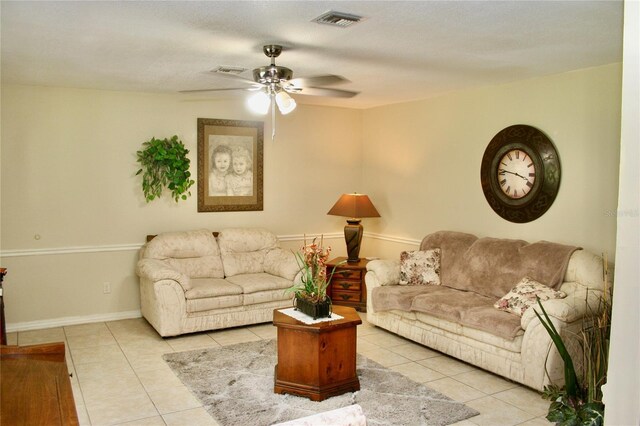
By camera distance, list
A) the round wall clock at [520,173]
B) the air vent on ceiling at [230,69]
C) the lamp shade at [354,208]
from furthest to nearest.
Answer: the lamp shade at [354,208], the round wall clock at [520,173], the air vent on ceiling at [230,69]

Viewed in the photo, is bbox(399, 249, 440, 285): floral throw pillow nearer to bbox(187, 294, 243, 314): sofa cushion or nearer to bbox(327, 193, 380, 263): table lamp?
bbox(327, 193, 380, 263): table lamp

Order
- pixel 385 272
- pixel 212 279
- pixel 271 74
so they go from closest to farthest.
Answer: pixel 271 74 → pixel 385 272 → pixel 212 279

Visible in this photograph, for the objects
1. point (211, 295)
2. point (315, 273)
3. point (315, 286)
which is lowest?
point (211, 295)

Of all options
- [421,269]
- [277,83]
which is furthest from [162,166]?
[421,269]

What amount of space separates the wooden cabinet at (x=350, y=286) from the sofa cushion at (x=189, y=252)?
1.33 metres

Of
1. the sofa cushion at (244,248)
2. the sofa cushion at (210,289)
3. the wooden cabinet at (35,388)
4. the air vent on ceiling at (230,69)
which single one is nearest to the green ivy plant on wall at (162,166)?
the sofa cushion at (244,248)

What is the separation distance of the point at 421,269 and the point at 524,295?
1.35 meters

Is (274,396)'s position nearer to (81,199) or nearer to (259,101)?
(259,101)

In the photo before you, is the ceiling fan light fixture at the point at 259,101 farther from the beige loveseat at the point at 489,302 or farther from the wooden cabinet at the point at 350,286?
the wooden cabinet at the point at 350,286

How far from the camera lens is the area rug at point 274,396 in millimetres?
3518

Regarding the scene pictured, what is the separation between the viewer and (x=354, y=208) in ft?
21.0

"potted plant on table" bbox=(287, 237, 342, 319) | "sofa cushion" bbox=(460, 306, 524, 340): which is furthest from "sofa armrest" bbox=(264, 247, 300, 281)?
"sofa cushion" bbox=(460, 306, 524, 340)

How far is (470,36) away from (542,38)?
50 cm

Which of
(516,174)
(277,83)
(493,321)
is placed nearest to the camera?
(277,83)
